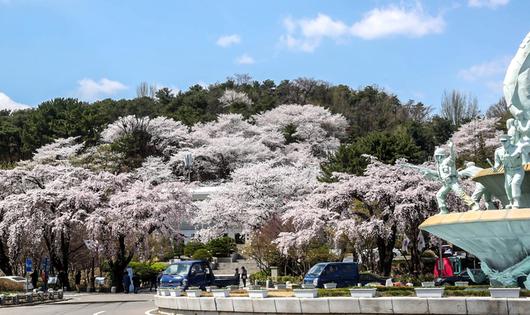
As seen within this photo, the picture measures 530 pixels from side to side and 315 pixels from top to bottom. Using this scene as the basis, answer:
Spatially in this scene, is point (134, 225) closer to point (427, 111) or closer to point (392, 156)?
point (392, 156)

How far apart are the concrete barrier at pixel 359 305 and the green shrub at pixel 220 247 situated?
3554 cm

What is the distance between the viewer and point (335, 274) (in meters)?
27.8

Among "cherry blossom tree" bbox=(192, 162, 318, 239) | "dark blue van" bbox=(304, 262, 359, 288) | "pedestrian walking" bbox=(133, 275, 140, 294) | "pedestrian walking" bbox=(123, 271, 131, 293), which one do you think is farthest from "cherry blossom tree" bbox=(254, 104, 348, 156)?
"dark blue van" bbox=(304, 262, 359, 288)

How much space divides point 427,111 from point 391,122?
33.2ft

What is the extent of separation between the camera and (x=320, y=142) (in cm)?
9038

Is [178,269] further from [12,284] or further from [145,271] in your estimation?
[145,271]

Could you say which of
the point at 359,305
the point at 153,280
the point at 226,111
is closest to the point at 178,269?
the point at 359,305

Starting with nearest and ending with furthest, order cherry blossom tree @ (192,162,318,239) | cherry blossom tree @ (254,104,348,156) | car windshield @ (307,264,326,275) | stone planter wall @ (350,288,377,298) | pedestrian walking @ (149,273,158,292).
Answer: stone planter wall @ (350,288,377,298) → car windshield @ (307,264,326,275) → pedestrian walking @ (149,273,158,292) → cherry blossom tree @ (192,162,318,239) → cherry blossom tree @ (254,104,348,156)

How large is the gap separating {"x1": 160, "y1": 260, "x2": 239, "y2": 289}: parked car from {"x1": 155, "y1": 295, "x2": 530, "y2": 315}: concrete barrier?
7333mm

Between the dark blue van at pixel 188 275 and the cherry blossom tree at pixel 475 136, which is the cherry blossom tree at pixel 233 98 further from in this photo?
the dark blue van at pixel 188 275

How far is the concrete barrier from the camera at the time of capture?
1538 centimetres

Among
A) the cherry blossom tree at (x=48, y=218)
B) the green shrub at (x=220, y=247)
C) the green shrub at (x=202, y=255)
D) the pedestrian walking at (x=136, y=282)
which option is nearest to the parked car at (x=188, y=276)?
the pedestrian walking at (x=136, y=282)

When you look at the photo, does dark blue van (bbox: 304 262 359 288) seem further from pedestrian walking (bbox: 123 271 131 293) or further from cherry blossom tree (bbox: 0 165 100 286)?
cherry blossom tree (bbox: 0 165 100 286)

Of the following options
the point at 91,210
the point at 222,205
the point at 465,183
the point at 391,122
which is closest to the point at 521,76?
Result: the point at 465,183
